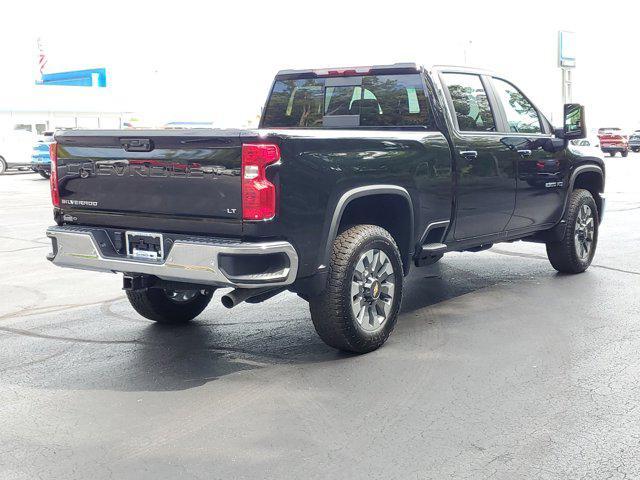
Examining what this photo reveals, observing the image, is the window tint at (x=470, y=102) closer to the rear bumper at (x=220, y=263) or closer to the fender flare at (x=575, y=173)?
the fender flare at (x=575, y=173)

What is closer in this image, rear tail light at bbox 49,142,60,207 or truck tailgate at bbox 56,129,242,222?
truck tailgate at bbox 56,129,242,222

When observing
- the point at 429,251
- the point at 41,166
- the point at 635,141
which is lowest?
the point at 635,141

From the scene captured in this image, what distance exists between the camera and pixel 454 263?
930 cm

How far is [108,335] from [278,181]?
2261 mm

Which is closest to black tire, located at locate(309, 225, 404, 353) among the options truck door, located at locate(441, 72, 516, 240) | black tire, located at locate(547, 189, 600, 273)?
truck door, located at locate(441, 72, 516, 240)

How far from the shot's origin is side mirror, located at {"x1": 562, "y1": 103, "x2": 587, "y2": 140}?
7656 millimetres

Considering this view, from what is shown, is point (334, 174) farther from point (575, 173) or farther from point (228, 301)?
point (575, 173)

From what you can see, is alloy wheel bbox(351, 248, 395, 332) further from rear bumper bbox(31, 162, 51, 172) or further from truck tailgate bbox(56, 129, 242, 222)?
rear bumper bbox(31, 162, 51, 172)

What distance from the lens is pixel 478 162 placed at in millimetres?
6684

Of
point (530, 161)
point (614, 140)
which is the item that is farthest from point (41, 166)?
point (614, 140)

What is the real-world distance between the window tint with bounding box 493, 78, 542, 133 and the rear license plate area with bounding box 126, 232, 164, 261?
360cm

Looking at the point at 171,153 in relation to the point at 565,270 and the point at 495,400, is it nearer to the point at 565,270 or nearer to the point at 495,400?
the point at 495,400

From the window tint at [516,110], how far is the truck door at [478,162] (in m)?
0.23

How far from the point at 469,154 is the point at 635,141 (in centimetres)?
4627
